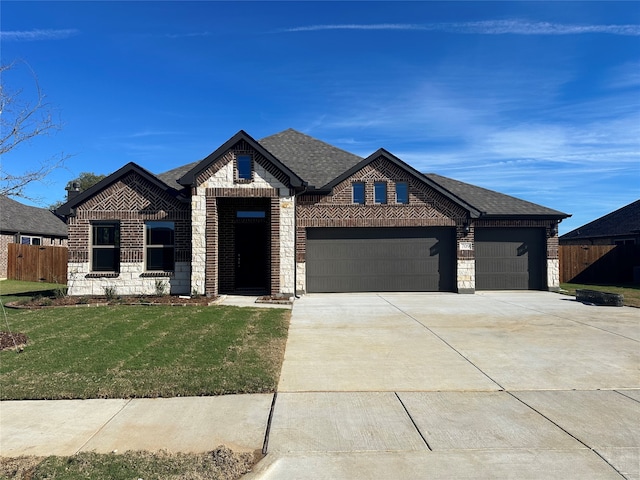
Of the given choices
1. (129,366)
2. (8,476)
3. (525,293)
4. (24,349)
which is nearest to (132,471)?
(8,476)

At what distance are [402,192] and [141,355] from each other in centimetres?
1223

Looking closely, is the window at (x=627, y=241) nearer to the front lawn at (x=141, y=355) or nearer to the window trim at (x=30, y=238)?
the front lawn at (x=141, y=355)

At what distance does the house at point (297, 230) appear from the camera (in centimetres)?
1420

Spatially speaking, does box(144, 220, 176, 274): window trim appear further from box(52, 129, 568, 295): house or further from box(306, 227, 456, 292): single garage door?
box(306, 227, 456, 292): single garage door

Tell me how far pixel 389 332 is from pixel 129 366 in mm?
5193

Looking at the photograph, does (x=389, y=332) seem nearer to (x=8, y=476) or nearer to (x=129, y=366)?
(x=129, y=366)

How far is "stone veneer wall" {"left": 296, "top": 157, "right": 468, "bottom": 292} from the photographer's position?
16.0m

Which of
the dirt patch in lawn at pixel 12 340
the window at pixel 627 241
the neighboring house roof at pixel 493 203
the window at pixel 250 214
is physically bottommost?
the dirt patch in lawn at pixel 12 340

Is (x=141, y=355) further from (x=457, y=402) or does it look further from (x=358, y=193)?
(x=358, y=193)

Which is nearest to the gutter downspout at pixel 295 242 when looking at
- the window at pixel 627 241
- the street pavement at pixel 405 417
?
the street pavement at pixel 405 417

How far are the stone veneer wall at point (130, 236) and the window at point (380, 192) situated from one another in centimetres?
731

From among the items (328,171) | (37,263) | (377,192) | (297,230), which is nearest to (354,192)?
(377,192)

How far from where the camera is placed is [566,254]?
22.3m

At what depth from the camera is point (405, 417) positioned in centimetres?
443
